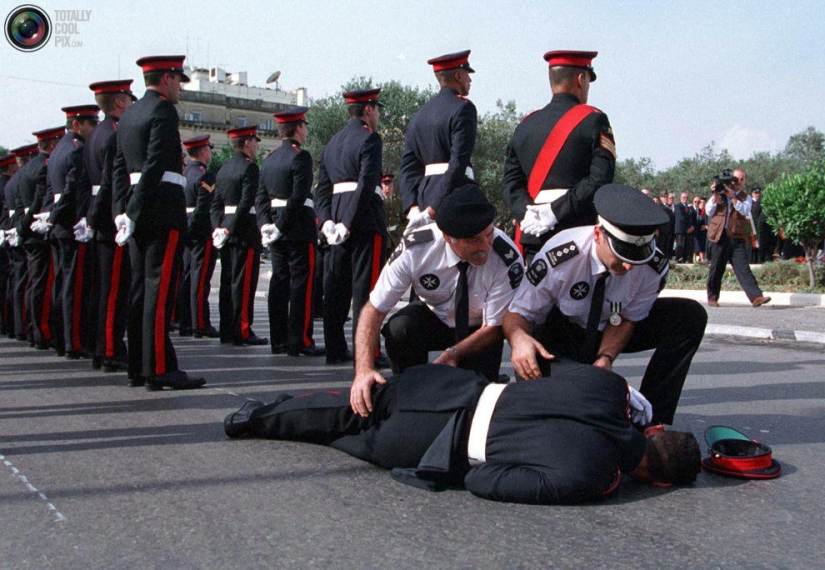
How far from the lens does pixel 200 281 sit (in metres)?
10.6

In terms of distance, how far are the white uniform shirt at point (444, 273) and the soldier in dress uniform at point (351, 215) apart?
8.84 feet

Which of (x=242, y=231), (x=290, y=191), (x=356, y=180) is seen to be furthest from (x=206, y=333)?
(x=356, y=180)

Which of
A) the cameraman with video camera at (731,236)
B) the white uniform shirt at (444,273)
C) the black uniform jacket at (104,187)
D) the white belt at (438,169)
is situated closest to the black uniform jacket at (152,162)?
the black uniform jacket at (104,187)

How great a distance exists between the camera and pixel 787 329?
10.0 meters

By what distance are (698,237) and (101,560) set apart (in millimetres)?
24320

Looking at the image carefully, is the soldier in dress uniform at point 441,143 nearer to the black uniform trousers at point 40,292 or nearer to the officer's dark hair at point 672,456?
the officer's dark hair at point 672,456

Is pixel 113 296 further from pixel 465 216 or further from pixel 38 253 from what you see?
pixel 465 216

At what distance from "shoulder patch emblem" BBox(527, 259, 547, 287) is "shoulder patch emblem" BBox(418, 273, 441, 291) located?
1.69 ft

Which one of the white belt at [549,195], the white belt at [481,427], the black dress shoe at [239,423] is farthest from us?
the white belt at [549,195]

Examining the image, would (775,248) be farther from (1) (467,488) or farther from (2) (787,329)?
(1) (467,488)

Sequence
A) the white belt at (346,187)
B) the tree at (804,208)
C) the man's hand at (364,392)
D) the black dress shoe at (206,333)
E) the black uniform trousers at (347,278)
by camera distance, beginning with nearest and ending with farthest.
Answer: the man's hand at (364,392) → the black uniform trousers at (347,278) → the white belt at (346,187) → the black dress shoe at (206,333) → the tree at (804,208)

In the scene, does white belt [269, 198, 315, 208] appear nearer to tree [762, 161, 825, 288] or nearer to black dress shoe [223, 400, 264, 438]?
black dress shoe [223, 400, 264, 438]

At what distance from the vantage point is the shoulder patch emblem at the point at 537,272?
4.39 meters

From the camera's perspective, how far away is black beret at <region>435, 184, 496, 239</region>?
4250 millimetres
